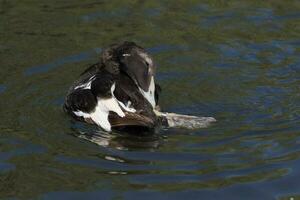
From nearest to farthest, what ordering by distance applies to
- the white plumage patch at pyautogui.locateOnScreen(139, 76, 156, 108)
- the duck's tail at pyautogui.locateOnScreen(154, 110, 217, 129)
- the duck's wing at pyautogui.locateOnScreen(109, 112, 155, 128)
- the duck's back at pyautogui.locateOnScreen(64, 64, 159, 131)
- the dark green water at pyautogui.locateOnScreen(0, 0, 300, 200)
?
1. the dark green water at pyautogui.locateOnScreen(0, 0, 300, 200)
2. the duck's wing at pyautogui.locateOnScreen(109, 112, 155, 128)
3. the duck's back at pyautogui.locateOnScreen(64, 64, 159, 131)
4. the duck's tail at pyautogui.locateOnScreen(154, 110, 217, 129)
5. the white plumage patch at pyautogui.locateOnScreen(139, 76, 156, 108)

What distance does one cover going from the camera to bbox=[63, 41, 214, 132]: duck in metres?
8.56

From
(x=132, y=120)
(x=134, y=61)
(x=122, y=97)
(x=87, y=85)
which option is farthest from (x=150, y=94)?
(x=132, y=120)

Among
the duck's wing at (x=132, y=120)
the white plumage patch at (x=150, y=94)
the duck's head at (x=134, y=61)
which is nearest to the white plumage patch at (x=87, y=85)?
the duck's head at (x=134, y=61)

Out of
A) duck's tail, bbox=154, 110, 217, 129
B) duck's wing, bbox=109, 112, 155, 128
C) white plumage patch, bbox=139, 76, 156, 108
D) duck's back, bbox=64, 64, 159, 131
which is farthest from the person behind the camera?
white plumage patch, bbox=139, 76, 156, 108

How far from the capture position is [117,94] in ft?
28.6

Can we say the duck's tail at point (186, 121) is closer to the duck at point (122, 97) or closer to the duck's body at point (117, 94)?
the duck at point (122, 97)

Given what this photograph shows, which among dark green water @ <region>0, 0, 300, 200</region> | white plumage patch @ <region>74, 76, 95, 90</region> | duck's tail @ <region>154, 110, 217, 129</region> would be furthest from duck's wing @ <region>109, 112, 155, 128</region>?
white plumage patch @ <region>74, 76, 95, 90</region>

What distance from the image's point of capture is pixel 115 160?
26.8 ft

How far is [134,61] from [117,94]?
0.68 meters

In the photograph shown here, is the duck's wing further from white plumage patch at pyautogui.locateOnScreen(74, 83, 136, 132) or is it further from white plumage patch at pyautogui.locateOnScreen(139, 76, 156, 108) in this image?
white plumage patch at pyautogui.locateOnScreen(139, 76, 156, 108)

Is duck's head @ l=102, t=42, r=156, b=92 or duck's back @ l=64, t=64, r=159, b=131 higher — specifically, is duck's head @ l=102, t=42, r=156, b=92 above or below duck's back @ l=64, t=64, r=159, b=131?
above

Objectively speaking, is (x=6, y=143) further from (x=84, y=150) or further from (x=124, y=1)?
(x=124, y=1)

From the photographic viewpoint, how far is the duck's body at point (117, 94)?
8.55 metres

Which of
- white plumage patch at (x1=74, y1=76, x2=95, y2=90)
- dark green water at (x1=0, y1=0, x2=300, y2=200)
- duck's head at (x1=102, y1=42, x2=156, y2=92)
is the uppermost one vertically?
duck's head at (x1=102, y1=42, x2=156, y2=92)
